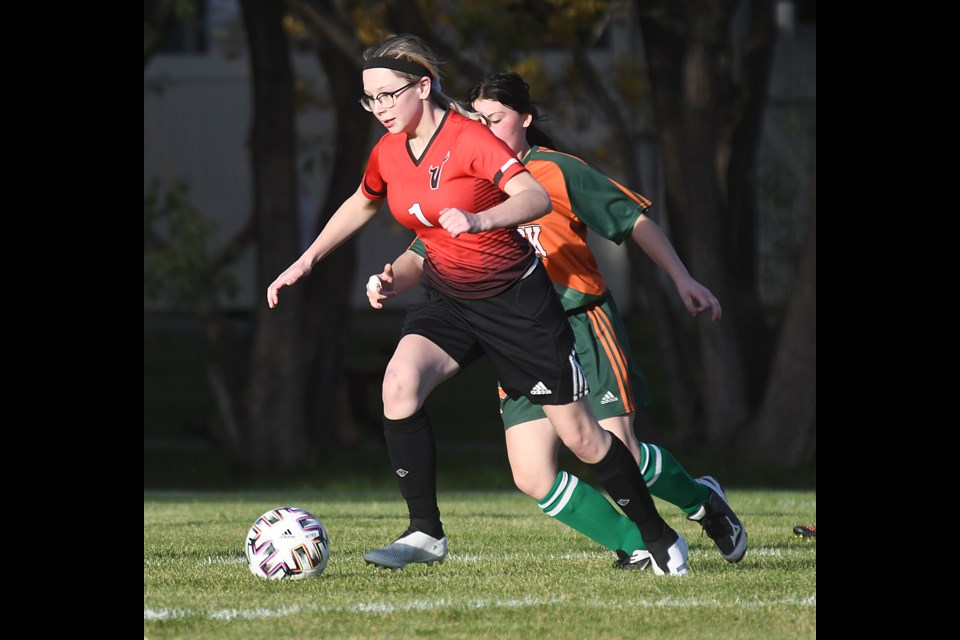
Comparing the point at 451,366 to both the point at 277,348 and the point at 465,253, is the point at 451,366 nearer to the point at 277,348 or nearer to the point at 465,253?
the point at 465,253

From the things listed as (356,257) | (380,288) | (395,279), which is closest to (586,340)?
(395,279)

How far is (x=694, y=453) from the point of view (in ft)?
52.4

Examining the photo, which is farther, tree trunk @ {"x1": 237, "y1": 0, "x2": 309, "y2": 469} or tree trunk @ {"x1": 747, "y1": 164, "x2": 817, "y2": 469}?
tree trunk @ {"x1": 237, "y1": 0, "x2": 309, "y2": 469}

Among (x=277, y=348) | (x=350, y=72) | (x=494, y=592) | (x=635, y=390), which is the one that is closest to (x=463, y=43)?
(x=350, y=72)

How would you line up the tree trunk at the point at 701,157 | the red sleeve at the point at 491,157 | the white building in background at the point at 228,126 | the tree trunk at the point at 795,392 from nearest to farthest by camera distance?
1. the red sleeve at the point at 491,157
2. the tree trunk at the point at 795,392
3. the tree trunk at the point at 701,157
4. the white building in background at the point at 228,126

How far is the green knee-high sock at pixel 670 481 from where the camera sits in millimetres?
6523

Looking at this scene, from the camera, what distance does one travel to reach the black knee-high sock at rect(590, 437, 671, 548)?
607 centimetres

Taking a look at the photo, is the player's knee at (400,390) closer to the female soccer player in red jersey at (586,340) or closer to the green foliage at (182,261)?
the female soccer player in red jersey at (586,340)

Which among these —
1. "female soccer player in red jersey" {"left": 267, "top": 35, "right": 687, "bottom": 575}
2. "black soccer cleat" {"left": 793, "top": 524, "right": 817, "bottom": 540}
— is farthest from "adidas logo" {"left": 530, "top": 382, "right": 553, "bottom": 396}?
"black soccer cleat" {"left": 793, "top": 524, "right": 817, "bottom": 540}

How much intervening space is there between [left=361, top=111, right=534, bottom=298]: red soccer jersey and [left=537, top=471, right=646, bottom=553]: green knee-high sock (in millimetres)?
925

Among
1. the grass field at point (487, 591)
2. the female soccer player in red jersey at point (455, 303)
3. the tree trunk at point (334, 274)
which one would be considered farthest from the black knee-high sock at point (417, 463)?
the tree trunk at point (334, 274)

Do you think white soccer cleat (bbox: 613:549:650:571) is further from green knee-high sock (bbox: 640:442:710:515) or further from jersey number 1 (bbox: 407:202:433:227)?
jersey number 1 (bbox: 407:202:433:227)

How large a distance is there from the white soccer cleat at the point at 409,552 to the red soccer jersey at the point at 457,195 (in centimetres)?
102

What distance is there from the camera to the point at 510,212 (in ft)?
17.8
